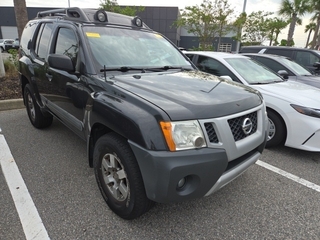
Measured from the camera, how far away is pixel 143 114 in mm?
1764

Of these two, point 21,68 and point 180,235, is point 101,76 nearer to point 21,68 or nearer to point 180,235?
point 180,235

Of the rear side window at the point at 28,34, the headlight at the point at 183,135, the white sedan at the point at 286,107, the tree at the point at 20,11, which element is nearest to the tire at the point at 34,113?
the rear side window at the point at 28,34

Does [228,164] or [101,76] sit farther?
[101,76]

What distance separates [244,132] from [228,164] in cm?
32

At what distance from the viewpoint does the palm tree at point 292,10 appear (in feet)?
69.1

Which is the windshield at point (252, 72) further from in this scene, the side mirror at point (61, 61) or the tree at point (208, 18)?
the tree at point (208, 18)

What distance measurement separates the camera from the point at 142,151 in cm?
172

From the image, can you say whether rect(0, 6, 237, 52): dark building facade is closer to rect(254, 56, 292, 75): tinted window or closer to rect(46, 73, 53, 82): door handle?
rect(254, 56, 292, 75): tinted window

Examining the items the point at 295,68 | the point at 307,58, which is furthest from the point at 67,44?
the point at 307,58

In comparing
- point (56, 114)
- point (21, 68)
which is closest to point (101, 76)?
point (56, 114)

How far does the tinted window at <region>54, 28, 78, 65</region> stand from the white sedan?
2.22m

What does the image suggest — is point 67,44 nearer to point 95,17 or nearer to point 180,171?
point 95,17

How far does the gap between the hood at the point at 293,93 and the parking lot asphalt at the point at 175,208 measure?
3.01 ft

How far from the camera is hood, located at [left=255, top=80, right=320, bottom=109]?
11.2 ft
